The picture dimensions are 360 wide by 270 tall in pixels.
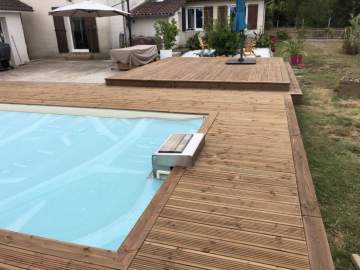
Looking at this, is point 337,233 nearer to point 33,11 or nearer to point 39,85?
point 39,85

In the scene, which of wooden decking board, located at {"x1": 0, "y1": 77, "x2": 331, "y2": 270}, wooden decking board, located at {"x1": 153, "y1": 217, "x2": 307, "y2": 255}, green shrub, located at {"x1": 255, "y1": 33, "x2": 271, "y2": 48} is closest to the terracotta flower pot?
green shrub, located at {"x1": 255, "y1": 33, "x2": 271, "y2": 48}

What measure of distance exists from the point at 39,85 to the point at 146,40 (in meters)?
6.71

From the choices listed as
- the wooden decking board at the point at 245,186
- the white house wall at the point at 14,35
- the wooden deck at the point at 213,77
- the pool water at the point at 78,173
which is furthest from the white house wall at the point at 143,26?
the wooden decking board at the point at 245,186

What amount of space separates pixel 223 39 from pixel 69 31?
6.93 m

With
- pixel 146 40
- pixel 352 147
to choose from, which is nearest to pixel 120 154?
pixel 352 147

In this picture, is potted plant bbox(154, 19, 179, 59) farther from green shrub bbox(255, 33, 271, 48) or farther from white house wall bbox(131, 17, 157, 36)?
green shrub bbox(255, 33, 271, 48)

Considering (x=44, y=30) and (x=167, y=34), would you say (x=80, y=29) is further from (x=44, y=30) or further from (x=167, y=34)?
(x=167, y=34)

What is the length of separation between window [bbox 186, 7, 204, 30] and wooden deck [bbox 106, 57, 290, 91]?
10344mm

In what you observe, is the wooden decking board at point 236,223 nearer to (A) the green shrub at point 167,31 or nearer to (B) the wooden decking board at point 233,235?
(B) the wooden decking board at point 233,235

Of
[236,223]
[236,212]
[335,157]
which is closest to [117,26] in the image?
[335,157]

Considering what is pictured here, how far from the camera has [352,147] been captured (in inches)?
155

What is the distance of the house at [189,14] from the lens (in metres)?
14.0

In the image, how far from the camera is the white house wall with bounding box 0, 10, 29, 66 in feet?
37.0

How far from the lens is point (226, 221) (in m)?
2.04
